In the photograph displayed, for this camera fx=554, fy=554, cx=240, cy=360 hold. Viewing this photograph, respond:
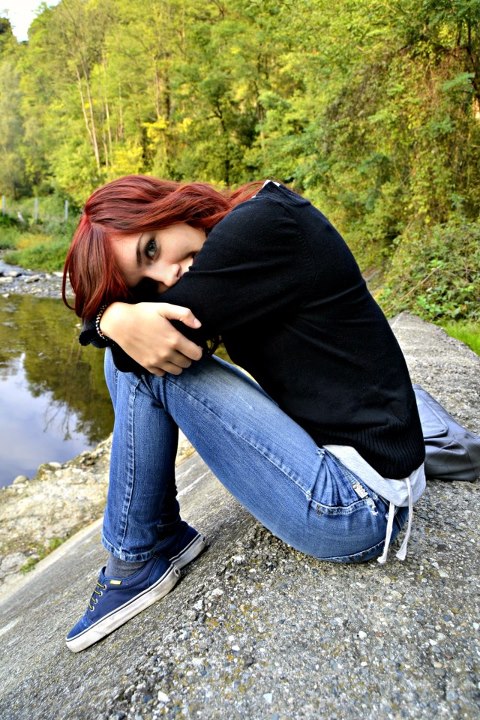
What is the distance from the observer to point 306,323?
1.47 metres

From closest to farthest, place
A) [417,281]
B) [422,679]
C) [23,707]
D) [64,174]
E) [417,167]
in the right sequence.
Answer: [422,679], [23,707], [417,281], [417,167], [64,174]

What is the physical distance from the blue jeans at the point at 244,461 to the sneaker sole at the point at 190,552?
33 centimetres

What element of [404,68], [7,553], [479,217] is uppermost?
[404,68]

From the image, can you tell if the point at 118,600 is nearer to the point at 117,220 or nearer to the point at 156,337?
the point at 156,337

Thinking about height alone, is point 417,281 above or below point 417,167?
below

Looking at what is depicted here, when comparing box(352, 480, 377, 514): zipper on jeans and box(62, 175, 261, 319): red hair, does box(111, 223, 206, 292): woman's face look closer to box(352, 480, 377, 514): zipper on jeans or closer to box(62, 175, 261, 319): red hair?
box(62, 175, 261, 319): red hair

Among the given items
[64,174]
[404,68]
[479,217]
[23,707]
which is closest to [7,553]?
[23,707]

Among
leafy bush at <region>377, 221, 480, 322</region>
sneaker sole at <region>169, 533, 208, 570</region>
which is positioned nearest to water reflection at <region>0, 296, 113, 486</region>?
leafy bush at <region>377, 221, 480, 322</region>

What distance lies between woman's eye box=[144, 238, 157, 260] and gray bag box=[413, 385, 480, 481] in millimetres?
1317

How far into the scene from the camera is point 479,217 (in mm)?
7121

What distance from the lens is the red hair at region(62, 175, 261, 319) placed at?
1.60 metres

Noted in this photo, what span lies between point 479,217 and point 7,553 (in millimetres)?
6553

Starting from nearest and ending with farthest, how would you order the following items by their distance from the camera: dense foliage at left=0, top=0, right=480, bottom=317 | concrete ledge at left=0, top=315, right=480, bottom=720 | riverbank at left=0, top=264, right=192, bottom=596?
concrete ledge at left=0, top=315, right=480, bottom=720 → riverbank at left=0, top=264, right=192, bottom=596 → dense foliage at left=0, top=0, right=480, bottom=317

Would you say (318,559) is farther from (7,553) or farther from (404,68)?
(404,68)
